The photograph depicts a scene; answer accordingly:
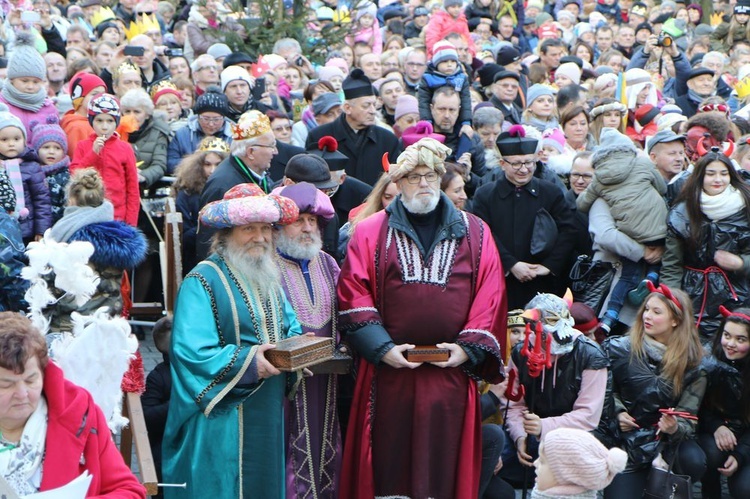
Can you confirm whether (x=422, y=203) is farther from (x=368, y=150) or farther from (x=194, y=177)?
(x=194, y=177)

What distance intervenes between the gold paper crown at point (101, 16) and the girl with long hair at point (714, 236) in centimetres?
955

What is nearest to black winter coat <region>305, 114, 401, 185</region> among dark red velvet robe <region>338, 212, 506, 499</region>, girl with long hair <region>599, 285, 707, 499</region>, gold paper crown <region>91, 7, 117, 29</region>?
girl with long hair <region>599, 285, 707, 499</region>

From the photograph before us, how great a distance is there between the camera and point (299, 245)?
19.6ft

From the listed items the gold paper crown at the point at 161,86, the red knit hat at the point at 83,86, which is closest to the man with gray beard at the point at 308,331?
the red knit hat at the point at 83,86

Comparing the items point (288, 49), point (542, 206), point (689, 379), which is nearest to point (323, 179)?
point (542, 206)

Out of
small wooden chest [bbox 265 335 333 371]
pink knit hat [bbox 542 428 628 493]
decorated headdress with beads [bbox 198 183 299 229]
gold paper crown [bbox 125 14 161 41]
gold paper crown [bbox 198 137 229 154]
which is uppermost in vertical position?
gold paper crown [bbox 125 14 161 41]

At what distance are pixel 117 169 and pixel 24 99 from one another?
3.44 feet

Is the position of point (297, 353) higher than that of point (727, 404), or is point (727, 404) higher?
point (297, 353)

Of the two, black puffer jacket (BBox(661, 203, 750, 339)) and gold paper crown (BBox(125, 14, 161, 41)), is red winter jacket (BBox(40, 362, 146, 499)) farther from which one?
gold paper crown (BBox(125, 14, 161, 41))

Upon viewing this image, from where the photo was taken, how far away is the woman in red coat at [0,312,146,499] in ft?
12.7

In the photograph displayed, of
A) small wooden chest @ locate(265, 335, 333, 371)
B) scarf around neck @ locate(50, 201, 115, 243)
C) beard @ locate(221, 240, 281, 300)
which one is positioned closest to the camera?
small wooden chest @ locate(265, 335, 333, 371)

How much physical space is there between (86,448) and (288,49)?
935 cm

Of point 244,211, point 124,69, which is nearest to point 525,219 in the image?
point 244,211

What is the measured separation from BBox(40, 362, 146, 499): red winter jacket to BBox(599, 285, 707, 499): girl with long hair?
3.44 metres
